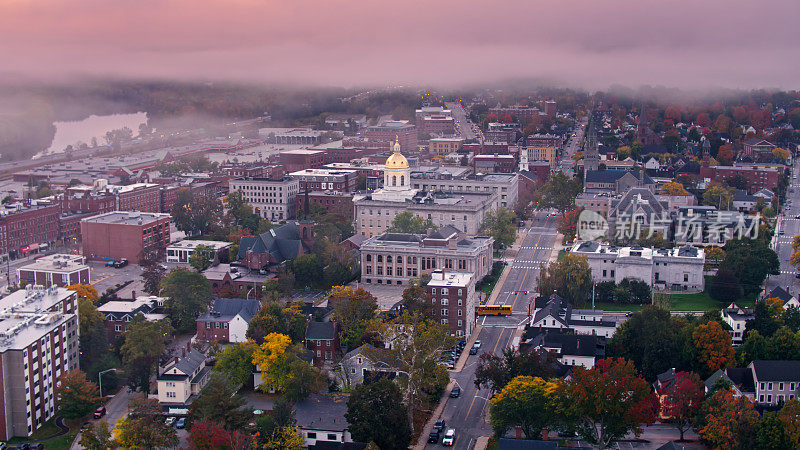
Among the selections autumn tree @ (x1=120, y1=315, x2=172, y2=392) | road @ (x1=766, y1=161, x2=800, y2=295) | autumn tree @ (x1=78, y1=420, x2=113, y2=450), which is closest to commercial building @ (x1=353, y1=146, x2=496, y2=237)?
road @ (x1=766, y1=161, x2=800, y2=295)

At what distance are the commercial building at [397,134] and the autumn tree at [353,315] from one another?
5069 cm

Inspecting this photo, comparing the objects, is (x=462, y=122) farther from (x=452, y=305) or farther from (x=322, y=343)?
(x=322, y=343)

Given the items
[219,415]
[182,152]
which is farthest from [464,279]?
[182,152]

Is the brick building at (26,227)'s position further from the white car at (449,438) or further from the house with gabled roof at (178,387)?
the white car at (449,438)

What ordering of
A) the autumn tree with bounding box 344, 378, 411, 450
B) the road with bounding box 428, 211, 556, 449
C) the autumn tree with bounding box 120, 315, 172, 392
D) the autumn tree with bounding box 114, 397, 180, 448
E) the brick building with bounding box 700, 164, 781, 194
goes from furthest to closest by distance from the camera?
1. the brick building with bounding box 700, 164, 781, 194
2. the autumn tree with bounding box 120, 315, 172, 392
3. the road with bounding box 428, 211, 556, 449
4. the autumn tree with bounding box 344, 378, 411, 450
5. the autumn tree with bounding box 114, 397, 180, 448

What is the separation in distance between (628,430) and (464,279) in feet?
33.3

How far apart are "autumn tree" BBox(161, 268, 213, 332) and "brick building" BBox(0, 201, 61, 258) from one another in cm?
1535

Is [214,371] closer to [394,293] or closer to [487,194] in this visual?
[394,293]

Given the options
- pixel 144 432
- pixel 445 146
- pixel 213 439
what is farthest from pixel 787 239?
pixel 445 146

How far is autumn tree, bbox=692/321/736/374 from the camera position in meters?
26.0

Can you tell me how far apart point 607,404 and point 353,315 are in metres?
10.1

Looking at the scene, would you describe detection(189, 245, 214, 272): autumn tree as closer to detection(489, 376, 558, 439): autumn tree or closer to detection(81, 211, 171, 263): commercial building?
detection(81, 211, 171, 263): commercial building

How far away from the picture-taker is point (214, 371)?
86.6ft

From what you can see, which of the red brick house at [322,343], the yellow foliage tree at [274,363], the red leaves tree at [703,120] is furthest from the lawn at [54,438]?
the red leaves tree at [703,120]
